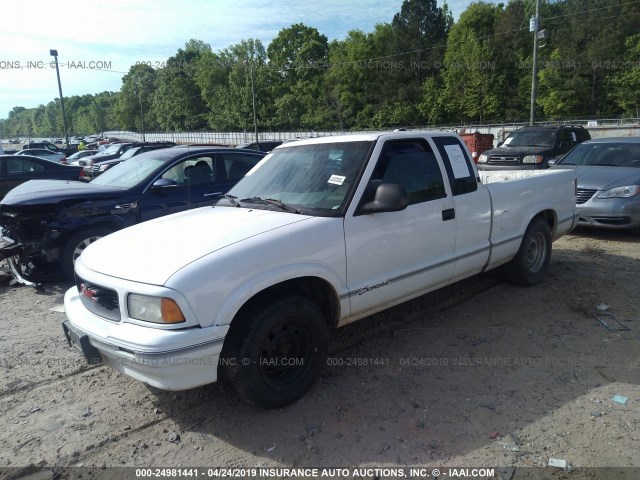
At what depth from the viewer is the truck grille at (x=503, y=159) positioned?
42.8 ft

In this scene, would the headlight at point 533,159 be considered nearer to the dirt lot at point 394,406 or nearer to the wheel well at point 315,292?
the dirt lot at point 394,406

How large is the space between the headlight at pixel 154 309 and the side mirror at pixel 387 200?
1.56 meters

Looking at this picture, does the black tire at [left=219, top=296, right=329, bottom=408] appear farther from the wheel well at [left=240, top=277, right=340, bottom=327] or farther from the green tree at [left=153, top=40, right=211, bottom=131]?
the green tree at [left=153, top=40, right=211, bottom=131]

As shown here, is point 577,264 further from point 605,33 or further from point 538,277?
point 605,33

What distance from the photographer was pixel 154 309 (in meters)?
2.85

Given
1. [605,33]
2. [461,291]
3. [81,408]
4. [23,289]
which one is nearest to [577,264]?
[461,291]

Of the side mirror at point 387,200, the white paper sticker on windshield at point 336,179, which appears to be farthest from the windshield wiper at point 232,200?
the side mirror at point 387,200

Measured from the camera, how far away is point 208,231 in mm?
3379

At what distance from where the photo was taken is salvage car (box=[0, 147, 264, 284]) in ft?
19.3

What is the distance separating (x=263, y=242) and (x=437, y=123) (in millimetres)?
60999

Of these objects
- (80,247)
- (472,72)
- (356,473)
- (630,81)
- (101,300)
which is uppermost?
(472,72)

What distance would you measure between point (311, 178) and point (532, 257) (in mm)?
3305

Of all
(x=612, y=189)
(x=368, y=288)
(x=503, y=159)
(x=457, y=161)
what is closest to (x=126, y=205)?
(x=368, y=288)

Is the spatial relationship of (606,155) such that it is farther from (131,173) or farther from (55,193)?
(55,193)
